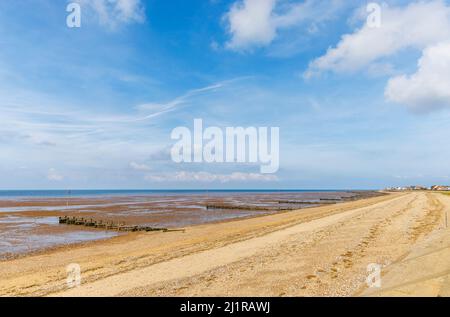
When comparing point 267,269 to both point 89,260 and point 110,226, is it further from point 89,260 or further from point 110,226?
point 110,226

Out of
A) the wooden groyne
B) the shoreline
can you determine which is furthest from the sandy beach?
the wooden groyne

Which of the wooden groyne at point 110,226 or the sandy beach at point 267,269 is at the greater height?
the sandy beach at point 267,269

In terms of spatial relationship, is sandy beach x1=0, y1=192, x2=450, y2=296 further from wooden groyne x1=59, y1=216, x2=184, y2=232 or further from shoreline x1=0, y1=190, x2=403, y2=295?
wooden groyne x1=59, y1=216, x2=184, y2=232

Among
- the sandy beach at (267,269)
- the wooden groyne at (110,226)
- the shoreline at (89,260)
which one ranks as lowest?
the wooden groyne at (110,226)

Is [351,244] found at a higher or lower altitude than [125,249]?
higher

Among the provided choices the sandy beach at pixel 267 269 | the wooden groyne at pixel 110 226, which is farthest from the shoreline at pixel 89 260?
the wooden groyne at pixel 110 226

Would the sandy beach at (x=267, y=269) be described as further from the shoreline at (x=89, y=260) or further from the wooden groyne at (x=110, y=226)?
the wooden groyne at (x=110, y=226)

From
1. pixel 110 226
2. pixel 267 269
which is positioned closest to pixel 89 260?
pixel 267 269
